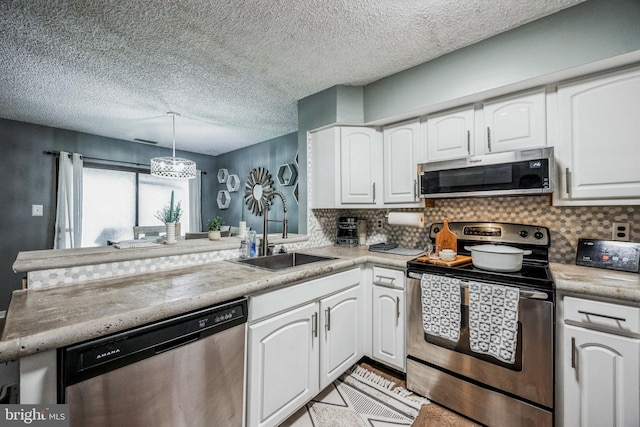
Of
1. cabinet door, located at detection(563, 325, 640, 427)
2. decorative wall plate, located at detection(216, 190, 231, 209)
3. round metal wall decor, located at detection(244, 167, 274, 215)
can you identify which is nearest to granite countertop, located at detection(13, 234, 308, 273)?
cabinet door, located at detection(563, 325, 640, 427)

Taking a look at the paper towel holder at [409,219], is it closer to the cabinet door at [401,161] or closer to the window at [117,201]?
the cabinet door at [401,161]

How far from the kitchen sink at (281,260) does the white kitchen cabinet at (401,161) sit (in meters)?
0.82

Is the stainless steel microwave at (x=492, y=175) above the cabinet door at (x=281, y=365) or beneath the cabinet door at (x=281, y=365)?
above

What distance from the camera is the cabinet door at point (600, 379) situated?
1.14m

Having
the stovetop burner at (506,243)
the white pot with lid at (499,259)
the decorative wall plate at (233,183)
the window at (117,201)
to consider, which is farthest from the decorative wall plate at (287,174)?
the white pot with lid at (499,259)

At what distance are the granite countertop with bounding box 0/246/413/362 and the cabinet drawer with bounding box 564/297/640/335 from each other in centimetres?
123

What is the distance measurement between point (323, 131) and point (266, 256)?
1260 mm

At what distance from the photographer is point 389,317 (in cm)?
192

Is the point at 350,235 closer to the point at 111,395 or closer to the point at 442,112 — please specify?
the point at 442,112

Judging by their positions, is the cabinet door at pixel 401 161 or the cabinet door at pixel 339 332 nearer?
the cabinet door at pixel 339 332

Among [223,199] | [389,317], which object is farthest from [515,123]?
[223,199]

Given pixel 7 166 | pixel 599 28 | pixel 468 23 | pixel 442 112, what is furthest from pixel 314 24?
pixel 7 166

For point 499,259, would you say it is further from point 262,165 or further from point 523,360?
point 262,165

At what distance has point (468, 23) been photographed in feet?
5.16
